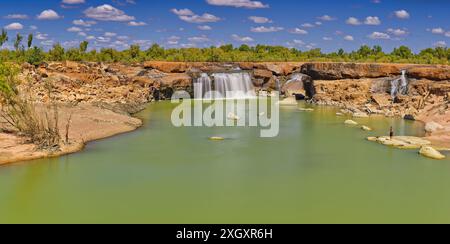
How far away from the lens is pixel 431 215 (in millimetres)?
15211

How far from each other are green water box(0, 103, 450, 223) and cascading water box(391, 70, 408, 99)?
68.9 ft

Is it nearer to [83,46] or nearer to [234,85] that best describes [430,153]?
[234,85]

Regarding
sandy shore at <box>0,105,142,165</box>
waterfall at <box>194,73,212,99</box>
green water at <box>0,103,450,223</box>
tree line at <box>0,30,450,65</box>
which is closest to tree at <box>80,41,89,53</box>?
tree line at <box>0,30,450,65</box>

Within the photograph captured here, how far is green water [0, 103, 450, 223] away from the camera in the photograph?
15.3m

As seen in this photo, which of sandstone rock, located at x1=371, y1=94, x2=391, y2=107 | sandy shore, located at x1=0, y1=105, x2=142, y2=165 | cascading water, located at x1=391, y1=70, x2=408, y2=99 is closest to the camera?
sandy shore, located at x1=0, y1=105, x2=142, y2=165

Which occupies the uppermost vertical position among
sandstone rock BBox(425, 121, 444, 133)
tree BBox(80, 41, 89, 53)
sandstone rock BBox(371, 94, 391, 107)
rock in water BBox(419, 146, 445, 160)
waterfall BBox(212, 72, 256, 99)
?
tree BBox(80, 41, 89, 53)

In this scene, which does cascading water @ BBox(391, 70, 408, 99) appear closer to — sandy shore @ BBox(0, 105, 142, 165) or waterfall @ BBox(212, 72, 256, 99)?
waterfall @ BBox(212, 72, 256, 99)

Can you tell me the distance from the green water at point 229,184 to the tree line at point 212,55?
1141 inches

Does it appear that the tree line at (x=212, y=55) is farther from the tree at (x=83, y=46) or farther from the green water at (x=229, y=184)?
the green water at (x=229, y=184)

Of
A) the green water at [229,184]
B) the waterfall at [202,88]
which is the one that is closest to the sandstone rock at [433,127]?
the green water at [229,184]
